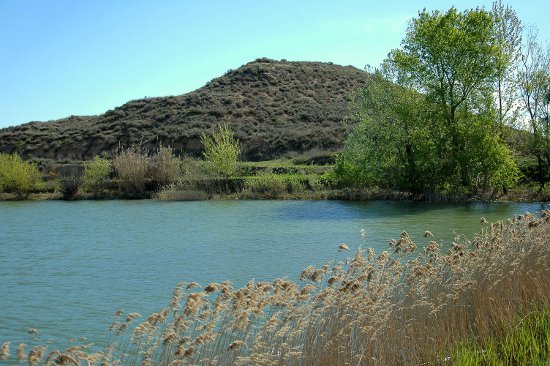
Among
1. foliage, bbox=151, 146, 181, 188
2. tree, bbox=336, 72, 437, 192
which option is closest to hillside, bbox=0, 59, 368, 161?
foliage, bbox=151, 146, 181, 188

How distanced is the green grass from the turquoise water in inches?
224

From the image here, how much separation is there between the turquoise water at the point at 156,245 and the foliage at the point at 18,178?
23.7 feet

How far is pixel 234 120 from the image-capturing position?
6562 cm

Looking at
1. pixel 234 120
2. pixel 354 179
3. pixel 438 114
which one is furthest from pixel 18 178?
pixel 438 114

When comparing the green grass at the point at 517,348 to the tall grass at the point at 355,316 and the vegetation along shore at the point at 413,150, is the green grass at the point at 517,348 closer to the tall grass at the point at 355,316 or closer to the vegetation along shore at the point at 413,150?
the tall grass at the point at 355,316

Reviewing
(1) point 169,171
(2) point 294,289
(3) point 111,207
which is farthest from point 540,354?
(1) point 169,171

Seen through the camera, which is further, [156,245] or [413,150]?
[413,150]

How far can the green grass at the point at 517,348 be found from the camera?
6225 mm

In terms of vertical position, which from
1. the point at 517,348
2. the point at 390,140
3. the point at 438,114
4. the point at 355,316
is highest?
the point at 438,114

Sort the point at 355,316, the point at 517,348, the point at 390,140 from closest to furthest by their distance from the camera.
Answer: the point at 517,348
the point at 355,316
the point at 390,140

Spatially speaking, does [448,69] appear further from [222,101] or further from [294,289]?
[222,101]

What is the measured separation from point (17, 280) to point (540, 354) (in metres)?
12.0

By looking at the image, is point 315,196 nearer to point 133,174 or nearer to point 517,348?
point 133,174

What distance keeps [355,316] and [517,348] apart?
1.78 m
